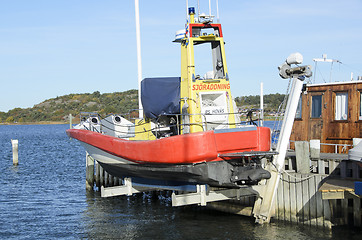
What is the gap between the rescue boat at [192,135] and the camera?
13.4 m

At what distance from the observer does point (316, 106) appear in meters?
18.8

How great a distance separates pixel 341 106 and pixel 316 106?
1045mm

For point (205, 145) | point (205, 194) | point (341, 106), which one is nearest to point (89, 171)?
point (205, 194)

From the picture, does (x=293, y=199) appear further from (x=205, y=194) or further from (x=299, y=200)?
(x=205, y=194)

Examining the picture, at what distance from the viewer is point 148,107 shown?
50.5ft

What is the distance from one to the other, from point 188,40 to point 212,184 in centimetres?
436

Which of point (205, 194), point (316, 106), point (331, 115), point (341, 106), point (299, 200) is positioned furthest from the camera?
point (316, 106)

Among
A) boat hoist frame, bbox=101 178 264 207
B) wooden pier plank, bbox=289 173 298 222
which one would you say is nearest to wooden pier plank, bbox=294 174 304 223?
wooden pier plank, bbox=289 173 298 222

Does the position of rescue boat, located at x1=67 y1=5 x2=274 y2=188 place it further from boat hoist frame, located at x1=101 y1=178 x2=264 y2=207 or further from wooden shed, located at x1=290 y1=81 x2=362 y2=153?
wooden shed, located at x1=290 y1=81 x2=362 y2=153

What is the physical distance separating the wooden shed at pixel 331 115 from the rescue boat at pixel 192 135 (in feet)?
13.4

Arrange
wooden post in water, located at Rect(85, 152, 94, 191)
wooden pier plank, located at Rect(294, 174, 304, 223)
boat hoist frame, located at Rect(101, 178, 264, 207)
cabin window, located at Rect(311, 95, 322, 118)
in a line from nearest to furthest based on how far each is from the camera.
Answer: boat hoist frame, located at Rect(101, 178, 264, 207) → wooden pier plank, located at Rect(294, 174, 304, 223) → cabin window, located at Rect(311, 95, 322, 118) → wooden post in water, located at Rect(85, 152, 94, 191)

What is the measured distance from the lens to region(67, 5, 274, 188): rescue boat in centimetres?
1343

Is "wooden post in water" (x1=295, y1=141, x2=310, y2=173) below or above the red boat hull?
below

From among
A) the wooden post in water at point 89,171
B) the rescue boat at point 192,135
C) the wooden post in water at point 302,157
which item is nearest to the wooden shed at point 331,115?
the wooden post in water at point 302,157
